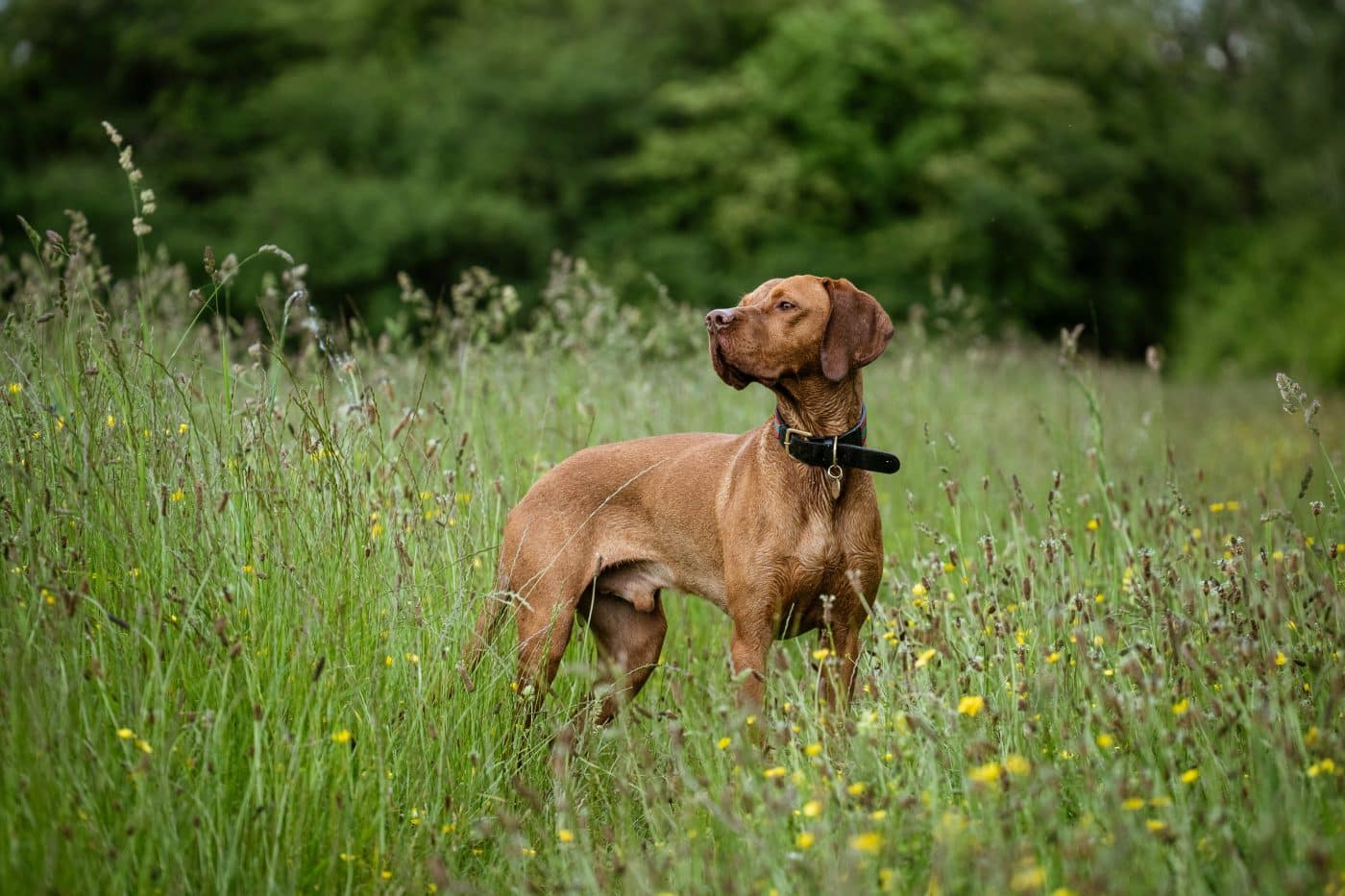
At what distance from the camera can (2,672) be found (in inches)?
113

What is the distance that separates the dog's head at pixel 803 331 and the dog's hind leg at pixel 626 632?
3.60 ft

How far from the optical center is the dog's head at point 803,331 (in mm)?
3873

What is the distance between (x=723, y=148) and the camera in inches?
1018

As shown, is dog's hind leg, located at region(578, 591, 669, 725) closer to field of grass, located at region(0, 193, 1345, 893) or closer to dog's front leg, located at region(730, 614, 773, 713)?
field of grass, located at region(0, 193, 1345, 893)

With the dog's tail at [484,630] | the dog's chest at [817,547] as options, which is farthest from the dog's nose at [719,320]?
the dog's tail at [484,630]

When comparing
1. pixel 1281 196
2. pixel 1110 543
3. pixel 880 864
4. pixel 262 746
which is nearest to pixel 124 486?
pixel 262 746

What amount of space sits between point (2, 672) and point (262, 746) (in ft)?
2.11

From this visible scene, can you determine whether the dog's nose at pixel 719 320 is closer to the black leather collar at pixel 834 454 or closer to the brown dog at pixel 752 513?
the brown dog at pixel 752 513

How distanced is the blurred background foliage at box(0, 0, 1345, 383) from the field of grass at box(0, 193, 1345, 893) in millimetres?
18352

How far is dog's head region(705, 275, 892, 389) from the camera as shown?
12.7ft

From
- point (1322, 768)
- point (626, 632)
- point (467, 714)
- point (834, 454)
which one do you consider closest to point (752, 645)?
point (834, 454)

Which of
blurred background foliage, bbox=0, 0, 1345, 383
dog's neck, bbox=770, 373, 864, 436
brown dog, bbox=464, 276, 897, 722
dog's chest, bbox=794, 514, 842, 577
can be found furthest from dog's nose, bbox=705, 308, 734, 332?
blurred background foliage, bbox=0, 0, 1345, 383

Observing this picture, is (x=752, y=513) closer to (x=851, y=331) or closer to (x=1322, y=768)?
(x=851, y=331)

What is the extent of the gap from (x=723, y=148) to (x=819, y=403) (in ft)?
74.8
